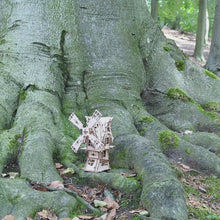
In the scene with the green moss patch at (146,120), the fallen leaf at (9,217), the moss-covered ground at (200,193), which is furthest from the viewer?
the green moss patch at (146,120)

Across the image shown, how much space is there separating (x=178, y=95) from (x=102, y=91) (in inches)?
69.0

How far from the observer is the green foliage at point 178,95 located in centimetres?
659

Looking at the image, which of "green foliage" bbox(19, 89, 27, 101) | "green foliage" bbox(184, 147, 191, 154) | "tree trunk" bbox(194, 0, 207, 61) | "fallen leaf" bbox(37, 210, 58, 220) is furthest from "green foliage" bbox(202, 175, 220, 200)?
"tree trunk" bbox(194, 0, 207, 61)

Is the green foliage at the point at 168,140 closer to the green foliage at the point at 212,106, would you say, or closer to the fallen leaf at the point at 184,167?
the fallen leaf at the point at 184,167

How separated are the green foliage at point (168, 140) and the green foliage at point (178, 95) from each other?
139cm

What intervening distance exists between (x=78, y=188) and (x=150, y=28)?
4486 mm

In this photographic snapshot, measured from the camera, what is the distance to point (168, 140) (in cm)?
531

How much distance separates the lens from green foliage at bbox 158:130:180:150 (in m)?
5.26

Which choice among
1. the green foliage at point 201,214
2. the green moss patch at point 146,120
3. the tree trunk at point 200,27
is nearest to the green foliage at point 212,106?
the green moss patch at point 146,120

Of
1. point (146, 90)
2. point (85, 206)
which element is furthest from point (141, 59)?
point (85, 206)

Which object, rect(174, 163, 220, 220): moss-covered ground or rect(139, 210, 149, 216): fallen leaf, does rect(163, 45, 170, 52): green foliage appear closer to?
rect(174, 163, 220, 220): moss-covered ground

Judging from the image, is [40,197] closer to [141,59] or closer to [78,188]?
[78,188]

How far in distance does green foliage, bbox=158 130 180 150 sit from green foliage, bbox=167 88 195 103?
1394 mm

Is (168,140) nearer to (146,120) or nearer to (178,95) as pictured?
(146,120)
